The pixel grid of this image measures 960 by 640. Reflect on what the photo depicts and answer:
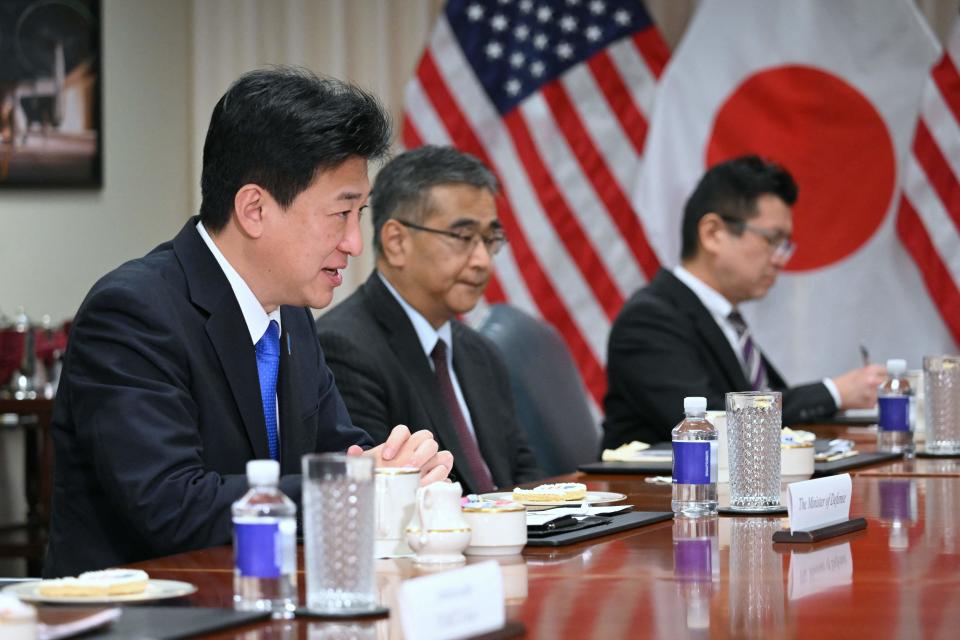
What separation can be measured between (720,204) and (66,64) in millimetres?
2731

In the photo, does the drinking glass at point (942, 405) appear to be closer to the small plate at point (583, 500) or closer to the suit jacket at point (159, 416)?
the small plate at point (583, 500)

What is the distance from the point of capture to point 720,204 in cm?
456

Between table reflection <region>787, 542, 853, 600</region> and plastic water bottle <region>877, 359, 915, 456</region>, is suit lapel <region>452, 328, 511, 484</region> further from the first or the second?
table reflection <region>787, 542, 853, 600</region>

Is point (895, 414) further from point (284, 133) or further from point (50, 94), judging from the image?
point (50, 94)

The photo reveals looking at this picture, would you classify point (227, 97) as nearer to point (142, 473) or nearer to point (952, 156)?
point (142, 473)

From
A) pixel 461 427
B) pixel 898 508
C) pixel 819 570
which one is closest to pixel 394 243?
pixel 461 427

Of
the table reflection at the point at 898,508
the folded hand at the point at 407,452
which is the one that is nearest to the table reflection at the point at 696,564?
the table reflection at the point at 898,508

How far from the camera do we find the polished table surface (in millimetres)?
1303

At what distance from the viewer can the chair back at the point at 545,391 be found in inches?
154

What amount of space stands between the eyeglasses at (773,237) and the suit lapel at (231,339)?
255 cm

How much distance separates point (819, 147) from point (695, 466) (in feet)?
11.8

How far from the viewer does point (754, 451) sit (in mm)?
2195

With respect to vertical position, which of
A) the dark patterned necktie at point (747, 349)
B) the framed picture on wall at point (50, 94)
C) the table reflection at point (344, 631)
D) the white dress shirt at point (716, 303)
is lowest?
the table reflection at point (344, 631)

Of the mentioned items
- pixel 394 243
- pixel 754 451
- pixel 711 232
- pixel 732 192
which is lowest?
pixel 754 451
